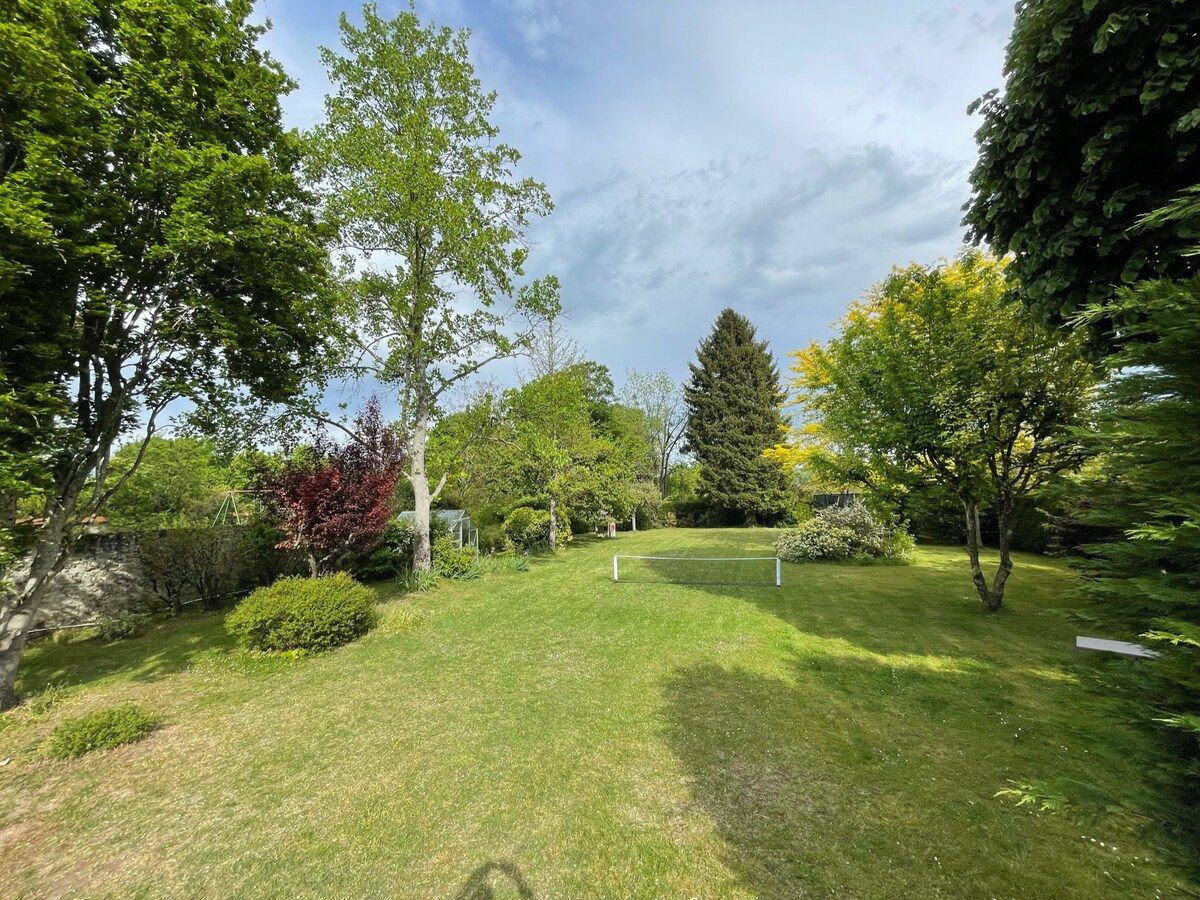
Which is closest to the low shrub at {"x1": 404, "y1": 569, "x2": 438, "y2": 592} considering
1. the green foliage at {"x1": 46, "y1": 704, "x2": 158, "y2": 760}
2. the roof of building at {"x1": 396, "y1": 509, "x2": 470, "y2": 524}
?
the roof of building at {"x1": 396, "y1": 509, "x2": 470, "y2": 524}

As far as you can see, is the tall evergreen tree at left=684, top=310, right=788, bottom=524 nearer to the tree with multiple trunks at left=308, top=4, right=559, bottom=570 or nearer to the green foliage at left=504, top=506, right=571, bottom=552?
the green foliage at left=504, top=506, right=571, bottom=552

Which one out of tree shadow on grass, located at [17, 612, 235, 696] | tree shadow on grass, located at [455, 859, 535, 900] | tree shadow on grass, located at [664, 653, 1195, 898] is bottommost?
tree shadow on grass, located at [664, 653, 1195, 898]

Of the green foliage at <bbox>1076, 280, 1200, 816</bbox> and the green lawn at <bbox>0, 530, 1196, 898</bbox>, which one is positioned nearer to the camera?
the green foliage at <bbox>1076, 280, 1200, 816</bbox>

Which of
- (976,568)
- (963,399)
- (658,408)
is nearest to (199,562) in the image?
(963,399)

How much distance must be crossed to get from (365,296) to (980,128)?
1134cm

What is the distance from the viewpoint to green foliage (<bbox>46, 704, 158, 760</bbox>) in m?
4.20

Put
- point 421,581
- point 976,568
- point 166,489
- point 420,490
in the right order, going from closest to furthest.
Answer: point 976,568, point 421,581, point 420,490, point 166,489

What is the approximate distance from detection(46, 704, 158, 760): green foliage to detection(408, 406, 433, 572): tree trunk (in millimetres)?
6703

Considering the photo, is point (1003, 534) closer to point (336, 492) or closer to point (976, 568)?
point (976, 568)

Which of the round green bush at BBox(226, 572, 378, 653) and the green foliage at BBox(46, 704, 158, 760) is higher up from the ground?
the round green bush at BBox(226, 572, 378, 653)

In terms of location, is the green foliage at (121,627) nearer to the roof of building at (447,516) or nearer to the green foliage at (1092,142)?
the roof of building at (447,516)

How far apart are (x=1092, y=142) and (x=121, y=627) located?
1348 centimetres

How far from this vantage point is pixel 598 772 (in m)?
3.80

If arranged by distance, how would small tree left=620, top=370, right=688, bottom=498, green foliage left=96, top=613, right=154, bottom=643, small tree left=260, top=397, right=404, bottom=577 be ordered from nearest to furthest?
green foliage left=96, top=613, right=154, bottom=643
small tree left=260, top=397, right=404, bottom=577
small tree left=620, top=370, right=688, bottom=498
